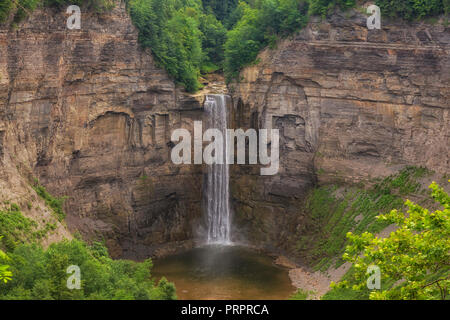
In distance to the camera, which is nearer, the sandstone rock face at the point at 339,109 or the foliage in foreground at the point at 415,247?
the foliage in foreground at the point at 415,247

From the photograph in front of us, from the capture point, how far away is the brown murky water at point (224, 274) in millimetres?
47344

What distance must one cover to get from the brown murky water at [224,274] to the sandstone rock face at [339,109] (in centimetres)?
381

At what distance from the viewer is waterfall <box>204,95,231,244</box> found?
60375mm

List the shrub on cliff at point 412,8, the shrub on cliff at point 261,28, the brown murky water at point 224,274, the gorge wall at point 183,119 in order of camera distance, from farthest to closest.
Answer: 1. the shrub on cliff at point 261,28
2. the shrub on cliff at point 412,8
3. the gorge wall at point 183,119
4. the brown murky water at point 224,274

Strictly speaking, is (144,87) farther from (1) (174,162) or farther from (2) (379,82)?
(2) (379,82)

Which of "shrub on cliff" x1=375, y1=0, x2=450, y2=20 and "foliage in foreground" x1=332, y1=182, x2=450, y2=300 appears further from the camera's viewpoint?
"shrub on cliff" x1=375, y1=0, x2=450, y2=20

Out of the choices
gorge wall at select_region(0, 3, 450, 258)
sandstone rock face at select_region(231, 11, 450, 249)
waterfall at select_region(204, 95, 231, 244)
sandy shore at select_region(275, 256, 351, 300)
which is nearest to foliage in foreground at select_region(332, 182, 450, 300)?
sandy shore at select_region(275, 256, 351, 300)

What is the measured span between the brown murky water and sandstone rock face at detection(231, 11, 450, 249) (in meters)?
3.81

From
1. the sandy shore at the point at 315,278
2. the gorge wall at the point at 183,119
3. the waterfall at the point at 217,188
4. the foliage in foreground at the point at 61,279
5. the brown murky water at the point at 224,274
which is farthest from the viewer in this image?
the waterfall at the point at 217,188

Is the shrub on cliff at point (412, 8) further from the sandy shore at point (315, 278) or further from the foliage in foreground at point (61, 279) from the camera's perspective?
the foliage in foreground at point (61, 279)

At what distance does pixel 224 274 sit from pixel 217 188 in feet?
39.8

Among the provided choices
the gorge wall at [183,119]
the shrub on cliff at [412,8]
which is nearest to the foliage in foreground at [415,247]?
the gorge wall at [183,119]

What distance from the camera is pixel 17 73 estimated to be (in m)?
45.9

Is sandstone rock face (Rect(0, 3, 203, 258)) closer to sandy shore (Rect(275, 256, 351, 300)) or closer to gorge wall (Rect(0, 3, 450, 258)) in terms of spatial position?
gorge wall (Rect(0, 3, 450, 258))
